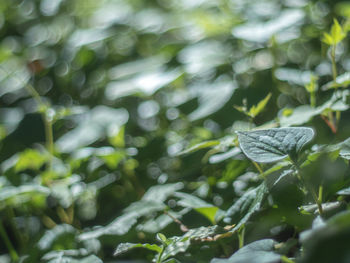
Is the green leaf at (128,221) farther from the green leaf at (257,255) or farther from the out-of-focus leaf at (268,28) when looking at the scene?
the out-of-focus leaf at (268,28)

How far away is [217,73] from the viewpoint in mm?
1044

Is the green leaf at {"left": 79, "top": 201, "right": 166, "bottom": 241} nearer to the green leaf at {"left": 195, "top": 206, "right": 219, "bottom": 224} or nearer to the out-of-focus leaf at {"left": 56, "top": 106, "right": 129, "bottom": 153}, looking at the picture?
the green leaf at {"left": 195, "top": 206, "right": 219, "bottom": 224}

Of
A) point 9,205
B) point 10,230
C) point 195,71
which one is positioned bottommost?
point 10,230

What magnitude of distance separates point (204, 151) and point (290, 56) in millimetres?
450

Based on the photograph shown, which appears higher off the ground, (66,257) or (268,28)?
(268,28)

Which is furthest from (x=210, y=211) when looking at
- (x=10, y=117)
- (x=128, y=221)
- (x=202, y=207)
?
(x=10, y=117)

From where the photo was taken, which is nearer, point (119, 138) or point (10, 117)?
point (119, 138)

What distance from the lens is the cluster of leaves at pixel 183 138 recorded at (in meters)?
0.47

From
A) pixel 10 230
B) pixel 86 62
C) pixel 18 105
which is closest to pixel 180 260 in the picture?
pixel 10 230

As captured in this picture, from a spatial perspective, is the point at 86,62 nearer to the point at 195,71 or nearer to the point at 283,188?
the point at 195,71

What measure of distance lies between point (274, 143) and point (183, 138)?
496mm

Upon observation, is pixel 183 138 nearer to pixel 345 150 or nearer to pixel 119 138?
pixel 119 138

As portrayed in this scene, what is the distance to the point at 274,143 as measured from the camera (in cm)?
43

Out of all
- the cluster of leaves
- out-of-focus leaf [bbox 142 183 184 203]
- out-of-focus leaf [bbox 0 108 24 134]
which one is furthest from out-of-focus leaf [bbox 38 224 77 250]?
out-of-focus leaf [bbox 0 108 24 134]
